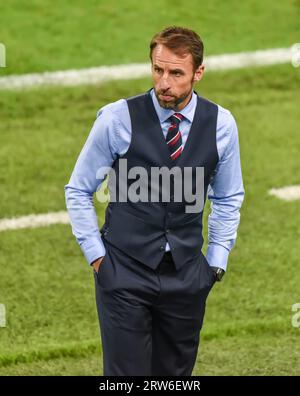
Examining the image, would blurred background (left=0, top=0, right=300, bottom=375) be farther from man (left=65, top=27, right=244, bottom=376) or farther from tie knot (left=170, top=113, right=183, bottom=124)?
tie knot (left=170, top=113, right=183, bottom=124)

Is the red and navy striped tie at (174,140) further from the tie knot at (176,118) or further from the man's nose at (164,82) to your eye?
the man's nose at (164,82)

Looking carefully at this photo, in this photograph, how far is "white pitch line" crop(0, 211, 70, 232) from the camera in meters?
11.1

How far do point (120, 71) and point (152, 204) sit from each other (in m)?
9.78

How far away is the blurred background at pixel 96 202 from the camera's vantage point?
8703 millimetres

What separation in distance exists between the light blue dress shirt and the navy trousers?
136mm

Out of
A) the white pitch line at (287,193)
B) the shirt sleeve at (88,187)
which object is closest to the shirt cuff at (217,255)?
the shirt sleeve at (88,187)

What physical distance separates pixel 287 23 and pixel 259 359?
9698 mm

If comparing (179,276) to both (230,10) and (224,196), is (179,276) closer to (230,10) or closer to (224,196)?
(224,196)

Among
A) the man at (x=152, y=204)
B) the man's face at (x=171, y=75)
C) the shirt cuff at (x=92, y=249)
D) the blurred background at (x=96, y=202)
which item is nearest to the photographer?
the man's face at (x=171, y=75)

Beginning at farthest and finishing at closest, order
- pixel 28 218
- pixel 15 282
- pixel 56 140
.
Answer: pixel 56 140 → pixel 28 218 → pixel 15 282

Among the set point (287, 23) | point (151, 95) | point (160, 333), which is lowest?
point (160, 333)

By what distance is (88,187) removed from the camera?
231 inches

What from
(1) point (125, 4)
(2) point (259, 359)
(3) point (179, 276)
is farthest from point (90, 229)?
(1) point (125, 4)

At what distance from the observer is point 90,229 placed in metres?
5.87
